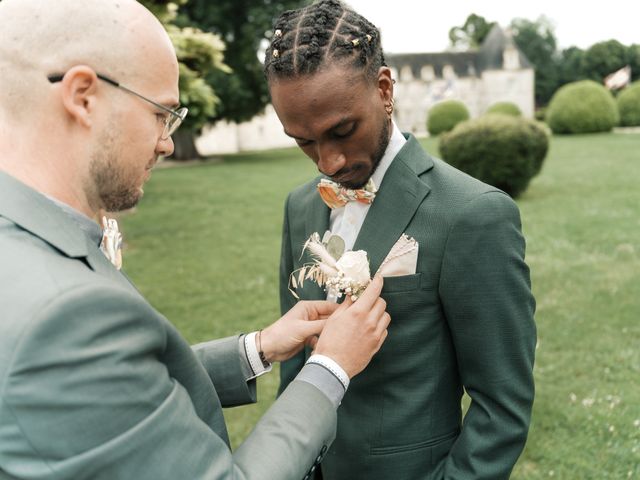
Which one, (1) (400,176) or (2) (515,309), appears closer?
(2) (515,309)

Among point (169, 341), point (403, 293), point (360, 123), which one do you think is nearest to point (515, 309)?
point (403, 293)

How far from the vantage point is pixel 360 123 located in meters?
2.11

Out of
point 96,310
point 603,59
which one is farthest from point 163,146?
point 603,59

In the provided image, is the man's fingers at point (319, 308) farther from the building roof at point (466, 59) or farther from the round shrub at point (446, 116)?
the building roof at point (466, 59)

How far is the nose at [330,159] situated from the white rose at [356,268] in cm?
33

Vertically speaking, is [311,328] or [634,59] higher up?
[311,328]

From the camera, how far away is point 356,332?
1947 millimetres

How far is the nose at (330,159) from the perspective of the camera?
7.07 feet

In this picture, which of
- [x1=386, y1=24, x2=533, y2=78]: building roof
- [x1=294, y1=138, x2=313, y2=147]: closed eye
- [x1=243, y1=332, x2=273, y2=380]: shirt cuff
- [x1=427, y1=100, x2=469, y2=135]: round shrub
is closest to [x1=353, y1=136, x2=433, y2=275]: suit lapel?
[x1=294, y1=138, x2=313, y2=147]: closed eye

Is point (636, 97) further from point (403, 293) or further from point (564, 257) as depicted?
point (403, 293)

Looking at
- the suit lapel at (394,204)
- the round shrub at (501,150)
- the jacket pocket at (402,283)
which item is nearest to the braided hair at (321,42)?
the suit lapel at (394,204)

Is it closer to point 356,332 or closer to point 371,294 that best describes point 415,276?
point 371,294

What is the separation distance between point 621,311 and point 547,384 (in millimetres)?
2254

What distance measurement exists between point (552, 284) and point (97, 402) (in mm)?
8041
